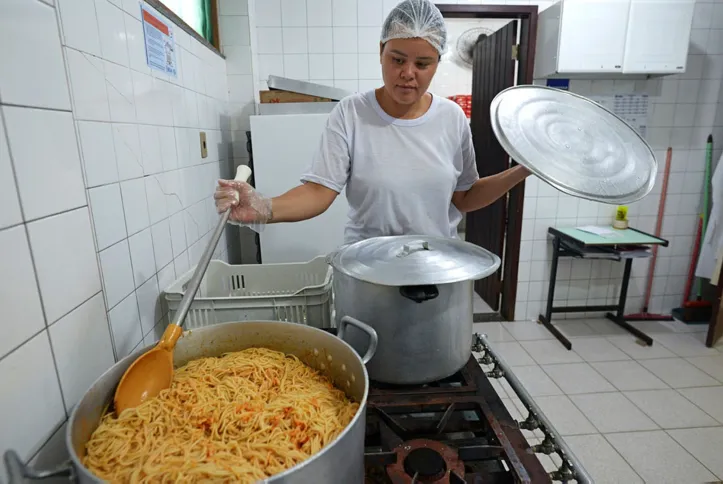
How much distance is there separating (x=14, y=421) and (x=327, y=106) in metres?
2.00

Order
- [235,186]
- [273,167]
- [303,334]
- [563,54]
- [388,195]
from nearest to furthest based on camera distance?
[303,334] → [235,186] → [388,195] → [273,167] → [563,54]

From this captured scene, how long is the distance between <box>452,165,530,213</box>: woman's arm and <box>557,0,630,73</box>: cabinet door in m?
1.74

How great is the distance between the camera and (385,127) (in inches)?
50.4

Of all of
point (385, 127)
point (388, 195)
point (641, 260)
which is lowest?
point (641, 260)

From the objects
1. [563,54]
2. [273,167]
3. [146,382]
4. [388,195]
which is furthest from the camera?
[563,54]

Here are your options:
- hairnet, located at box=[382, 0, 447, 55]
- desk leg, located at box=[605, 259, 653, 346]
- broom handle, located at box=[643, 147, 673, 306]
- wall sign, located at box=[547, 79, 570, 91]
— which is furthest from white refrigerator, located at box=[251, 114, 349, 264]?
broom handle, located at box=[643, 147, 673, 306]

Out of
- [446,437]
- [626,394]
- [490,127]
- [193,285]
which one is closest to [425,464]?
[446,437]

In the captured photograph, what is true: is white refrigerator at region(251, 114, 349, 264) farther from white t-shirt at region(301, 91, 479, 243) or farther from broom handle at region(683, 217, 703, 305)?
broom handle at region(683, 217, 703, 305)

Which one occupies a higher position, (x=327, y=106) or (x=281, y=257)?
(x=327, y=106)

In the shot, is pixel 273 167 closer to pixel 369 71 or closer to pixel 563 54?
pixel 369 71

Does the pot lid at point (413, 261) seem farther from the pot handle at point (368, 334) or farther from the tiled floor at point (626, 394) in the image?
the tiled floor at point (626, 394)

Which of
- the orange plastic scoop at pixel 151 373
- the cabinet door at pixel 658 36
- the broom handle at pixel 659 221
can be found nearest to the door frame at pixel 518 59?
the cabinet door at pixel 658 36

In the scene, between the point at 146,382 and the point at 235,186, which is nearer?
the point at 146,382

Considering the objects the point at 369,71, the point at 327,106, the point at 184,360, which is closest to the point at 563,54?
the point at 369,71
